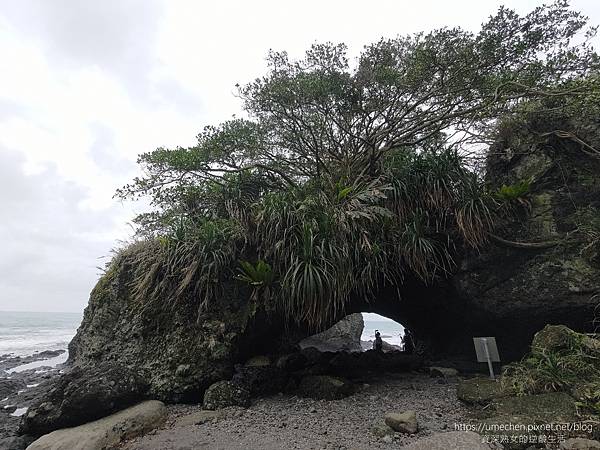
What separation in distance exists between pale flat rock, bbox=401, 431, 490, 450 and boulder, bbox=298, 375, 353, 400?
2082 millimetres

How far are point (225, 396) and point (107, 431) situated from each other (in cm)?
152

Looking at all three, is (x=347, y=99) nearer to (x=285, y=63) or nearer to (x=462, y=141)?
(x=285, y=63)

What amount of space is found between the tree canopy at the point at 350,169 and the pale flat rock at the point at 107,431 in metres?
1.85

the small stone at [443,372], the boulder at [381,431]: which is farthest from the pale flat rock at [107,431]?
the small stone at [443,372]

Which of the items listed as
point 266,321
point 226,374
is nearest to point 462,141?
point 266,321

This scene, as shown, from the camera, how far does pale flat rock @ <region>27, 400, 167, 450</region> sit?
401cm

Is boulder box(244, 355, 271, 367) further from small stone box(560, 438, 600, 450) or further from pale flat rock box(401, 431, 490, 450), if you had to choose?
small stone box(560, 438, 600, 450)

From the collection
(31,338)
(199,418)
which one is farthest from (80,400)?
(31,338)

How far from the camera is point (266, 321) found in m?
6.00

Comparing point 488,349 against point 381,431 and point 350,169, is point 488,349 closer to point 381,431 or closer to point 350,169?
point 381,431

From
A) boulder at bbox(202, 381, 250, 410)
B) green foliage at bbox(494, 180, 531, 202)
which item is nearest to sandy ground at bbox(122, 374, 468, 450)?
boulder at bbox(202, 381, 250, 410)

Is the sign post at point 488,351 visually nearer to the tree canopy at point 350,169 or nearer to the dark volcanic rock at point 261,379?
the tree canopy at point 350,169

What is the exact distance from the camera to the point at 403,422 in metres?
3.66

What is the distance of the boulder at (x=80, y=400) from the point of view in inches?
182
